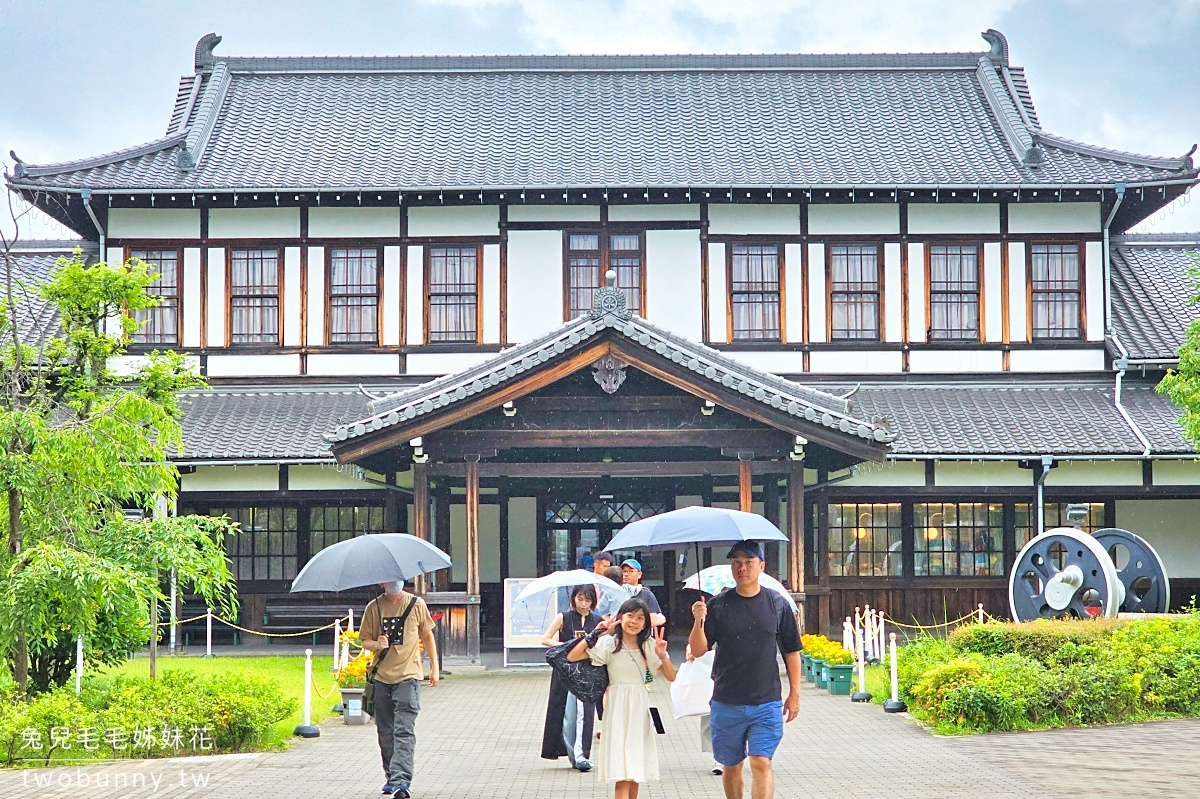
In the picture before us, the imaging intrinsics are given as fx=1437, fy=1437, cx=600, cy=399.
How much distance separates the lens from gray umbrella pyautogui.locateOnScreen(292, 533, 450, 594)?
11.2 m

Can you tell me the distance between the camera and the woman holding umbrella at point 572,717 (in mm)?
11891

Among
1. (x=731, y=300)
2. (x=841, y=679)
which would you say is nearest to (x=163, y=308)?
(x=731, y=300)

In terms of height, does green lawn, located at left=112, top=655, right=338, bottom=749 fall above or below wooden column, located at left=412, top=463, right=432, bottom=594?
below

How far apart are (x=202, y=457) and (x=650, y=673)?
1370 cm

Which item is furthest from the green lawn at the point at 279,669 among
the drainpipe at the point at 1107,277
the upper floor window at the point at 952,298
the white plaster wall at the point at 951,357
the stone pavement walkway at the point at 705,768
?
the drainpipe at the point at 1107,277

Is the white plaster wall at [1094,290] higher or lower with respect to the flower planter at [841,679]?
higher

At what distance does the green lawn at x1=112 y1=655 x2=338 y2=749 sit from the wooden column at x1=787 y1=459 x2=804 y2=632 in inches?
251

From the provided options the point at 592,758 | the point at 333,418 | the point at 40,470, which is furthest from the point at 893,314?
the point at 40,470

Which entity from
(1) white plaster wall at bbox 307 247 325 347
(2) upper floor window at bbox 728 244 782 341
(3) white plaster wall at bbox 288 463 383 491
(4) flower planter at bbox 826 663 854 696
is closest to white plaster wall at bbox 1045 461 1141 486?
(2) upper floor window at bbox 728 244 782 341

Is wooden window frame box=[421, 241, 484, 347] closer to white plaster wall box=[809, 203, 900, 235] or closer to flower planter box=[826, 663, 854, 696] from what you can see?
white plaster wall box=[809, 203, 900, 235]

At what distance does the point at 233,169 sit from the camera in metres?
25.0

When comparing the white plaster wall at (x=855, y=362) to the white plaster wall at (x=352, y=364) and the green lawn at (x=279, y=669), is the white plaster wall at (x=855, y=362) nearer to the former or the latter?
the white plaster wall at (x=352, y=364)

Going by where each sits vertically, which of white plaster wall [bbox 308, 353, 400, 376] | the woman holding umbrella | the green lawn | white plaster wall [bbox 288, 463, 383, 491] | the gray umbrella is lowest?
the green lawn

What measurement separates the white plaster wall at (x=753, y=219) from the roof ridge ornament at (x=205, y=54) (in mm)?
11292
